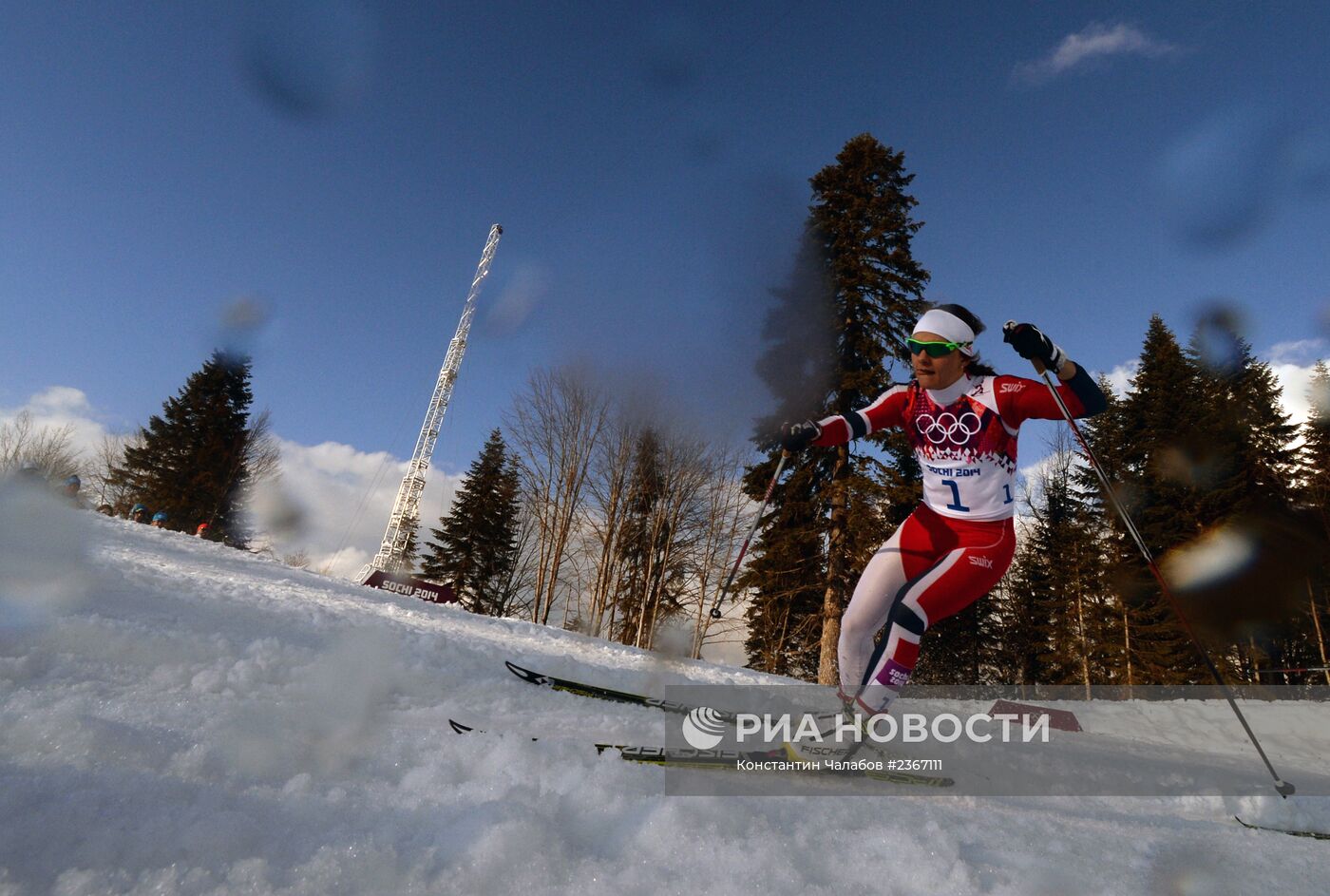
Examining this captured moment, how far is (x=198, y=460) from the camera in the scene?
31.4m

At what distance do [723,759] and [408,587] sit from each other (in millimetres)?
14390

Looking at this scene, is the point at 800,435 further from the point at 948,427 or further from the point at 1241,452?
the point at 1241,452

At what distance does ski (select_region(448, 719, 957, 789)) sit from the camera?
2539 mm

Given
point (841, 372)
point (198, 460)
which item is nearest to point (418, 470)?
point (198, 460)

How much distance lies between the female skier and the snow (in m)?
0.83

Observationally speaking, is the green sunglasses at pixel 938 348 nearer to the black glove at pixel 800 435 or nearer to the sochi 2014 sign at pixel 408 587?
the black glove at pixel 800 435

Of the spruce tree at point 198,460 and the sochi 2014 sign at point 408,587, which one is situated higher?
the spruce tree at point 198,460

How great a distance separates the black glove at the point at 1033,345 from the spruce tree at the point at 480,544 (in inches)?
1217

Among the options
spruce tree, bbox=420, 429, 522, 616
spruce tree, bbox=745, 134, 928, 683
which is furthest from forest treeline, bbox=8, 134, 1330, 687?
spruce tree, bbox=420, 429, 522, 616

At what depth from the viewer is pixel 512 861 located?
1.25m

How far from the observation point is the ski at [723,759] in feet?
8.33

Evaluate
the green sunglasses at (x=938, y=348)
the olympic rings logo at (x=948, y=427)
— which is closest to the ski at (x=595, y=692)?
the olympic rings logo at (x=948, y=427)

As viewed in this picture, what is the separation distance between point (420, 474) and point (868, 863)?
51.7 meters

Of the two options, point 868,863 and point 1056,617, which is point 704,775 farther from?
point 1056,617
